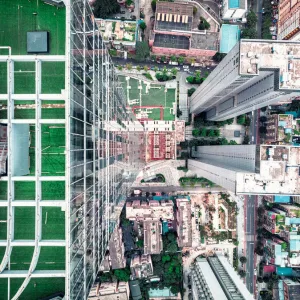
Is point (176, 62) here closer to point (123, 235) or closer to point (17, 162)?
point (123, 235)

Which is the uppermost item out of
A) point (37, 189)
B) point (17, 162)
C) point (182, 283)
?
point (17, 162)

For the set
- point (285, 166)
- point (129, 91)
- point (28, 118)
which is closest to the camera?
point (28, 118)

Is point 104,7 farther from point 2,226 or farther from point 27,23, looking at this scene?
point 2,226

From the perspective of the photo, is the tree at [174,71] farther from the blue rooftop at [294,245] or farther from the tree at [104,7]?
the blue rooftop at [294,245]

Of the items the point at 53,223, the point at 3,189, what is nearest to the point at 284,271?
the point at 53,223

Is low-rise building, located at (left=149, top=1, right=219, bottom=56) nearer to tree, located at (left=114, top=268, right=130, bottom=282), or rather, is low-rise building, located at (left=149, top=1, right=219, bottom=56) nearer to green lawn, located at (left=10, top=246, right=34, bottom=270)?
green lawn, located at (left=10, top=246, right=34, bottom=270)

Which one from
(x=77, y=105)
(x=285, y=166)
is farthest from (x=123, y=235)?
(x=77, y=105)
